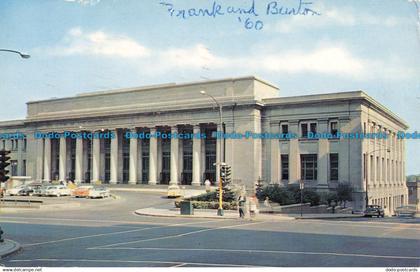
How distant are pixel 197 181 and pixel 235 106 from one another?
466 inches

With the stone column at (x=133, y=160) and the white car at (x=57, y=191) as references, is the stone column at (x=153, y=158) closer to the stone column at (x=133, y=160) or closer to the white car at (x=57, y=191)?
the stone column at (x=133, y=160)

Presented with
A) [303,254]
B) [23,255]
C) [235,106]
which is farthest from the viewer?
[235,106]

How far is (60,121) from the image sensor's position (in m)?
85.5

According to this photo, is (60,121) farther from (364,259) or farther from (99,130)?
(364,259)

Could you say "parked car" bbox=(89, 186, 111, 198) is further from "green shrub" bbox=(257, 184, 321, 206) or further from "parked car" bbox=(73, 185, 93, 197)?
"green shrub" bbox=(257, 184, 321, 206)

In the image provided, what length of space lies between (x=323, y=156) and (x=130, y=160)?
97.2 ft

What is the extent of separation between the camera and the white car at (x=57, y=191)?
2327 inches

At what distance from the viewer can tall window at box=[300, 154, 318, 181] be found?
215 feet

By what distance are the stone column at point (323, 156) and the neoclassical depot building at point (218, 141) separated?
0.42 feet

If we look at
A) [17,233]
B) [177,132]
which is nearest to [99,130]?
[177,132]

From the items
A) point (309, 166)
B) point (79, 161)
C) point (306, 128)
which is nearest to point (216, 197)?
point (309, 166)

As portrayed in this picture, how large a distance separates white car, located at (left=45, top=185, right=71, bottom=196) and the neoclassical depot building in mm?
16184

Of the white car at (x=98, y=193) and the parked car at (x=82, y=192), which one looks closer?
the white car at (x=98, y=193)

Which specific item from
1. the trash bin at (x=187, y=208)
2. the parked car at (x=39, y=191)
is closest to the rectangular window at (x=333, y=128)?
the trash bin at (x=187, y=208)
